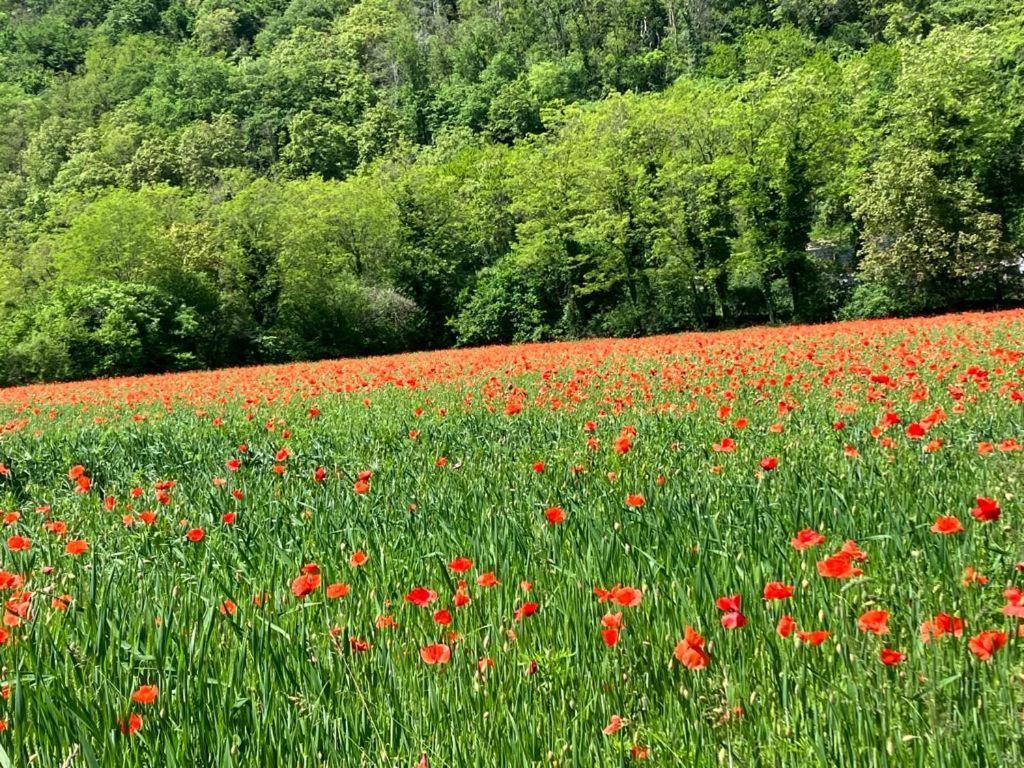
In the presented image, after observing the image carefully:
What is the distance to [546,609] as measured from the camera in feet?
7.55

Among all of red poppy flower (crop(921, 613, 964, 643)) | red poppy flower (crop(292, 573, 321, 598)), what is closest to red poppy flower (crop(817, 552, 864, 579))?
red poppy flower (crop(921, 613, 964, 643))

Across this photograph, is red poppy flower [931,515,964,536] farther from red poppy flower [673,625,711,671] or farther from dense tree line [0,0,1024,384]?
dense tree line [0,0,1024,384]

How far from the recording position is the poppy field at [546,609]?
63.3 inches

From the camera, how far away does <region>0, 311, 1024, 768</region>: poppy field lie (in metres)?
1.61

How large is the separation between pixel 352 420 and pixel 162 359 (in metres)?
24.5

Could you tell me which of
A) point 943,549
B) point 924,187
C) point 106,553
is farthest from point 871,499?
point 924,187

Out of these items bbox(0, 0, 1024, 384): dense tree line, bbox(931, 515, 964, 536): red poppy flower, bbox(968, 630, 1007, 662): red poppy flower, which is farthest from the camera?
bbox(0, 0, 1024, 384): dense tree line

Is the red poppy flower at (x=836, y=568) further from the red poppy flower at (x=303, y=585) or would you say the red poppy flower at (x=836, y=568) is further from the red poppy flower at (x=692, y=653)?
the red poppy flower at (x=303, y=585)

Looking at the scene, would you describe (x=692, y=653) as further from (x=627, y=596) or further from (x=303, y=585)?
(x=303, y=585)

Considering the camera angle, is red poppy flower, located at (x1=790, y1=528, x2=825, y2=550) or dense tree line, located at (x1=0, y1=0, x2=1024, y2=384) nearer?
red poppy flower, located at (x1=790, y1=528, x2=825, y2=550)

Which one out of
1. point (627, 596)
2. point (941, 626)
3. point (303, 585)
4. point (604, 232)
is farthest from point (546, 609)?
point (604, 232)

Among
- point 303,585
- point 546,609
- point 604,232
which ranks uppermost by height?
point 604,232

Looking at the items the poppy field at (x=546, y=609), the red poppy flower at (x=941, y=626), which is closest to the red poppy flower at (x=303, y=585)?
the poppy field at (x=546, y=609)

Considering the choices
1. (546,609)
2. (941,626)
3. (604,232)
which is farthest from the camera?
(604,232)
